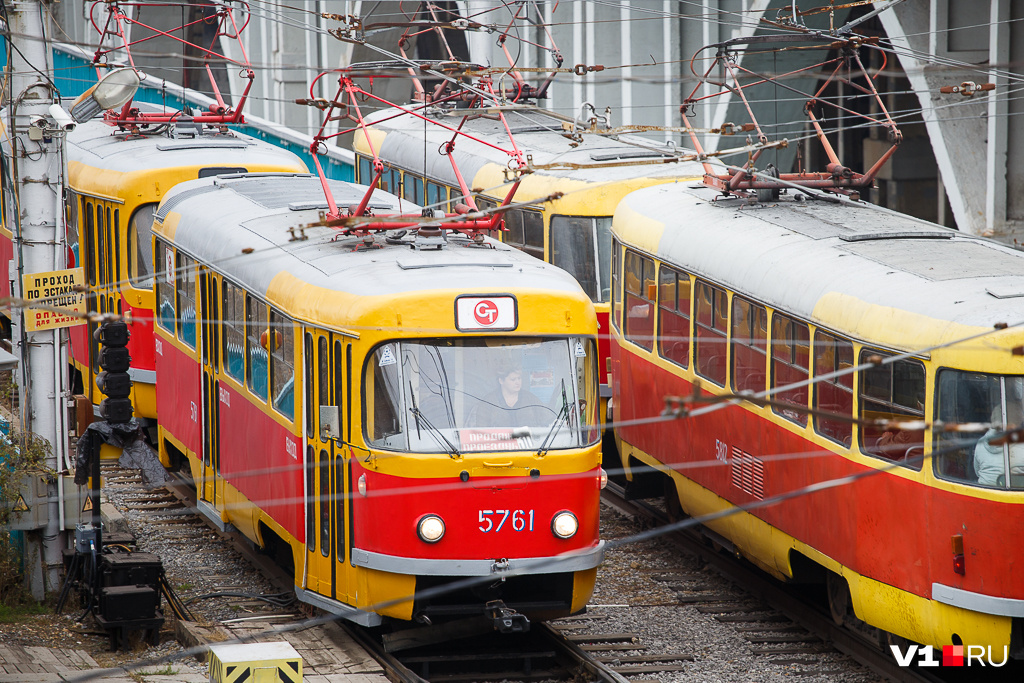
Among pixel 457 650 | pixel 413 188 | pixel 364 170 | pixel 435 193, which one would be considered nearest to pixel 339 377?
pixel 457 650

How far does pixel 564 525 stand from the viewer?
9109 mm

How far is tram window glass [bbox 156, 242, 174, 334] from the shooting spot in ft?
42.8

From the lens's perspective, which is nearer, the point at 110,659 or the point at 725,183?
the point at 110,659

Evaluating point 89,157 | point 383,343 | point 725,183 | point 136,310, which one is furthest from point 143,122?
point 383,343

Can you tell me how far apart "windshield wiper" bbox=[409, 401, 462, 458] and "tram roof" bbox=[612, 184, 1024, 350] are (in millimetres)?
2609

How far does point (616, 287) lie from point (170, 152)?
526 cm

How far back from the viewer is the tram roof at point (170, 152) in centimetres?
1524

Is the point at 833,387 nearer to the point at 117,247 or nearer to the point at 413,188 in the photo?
the point at 117,247

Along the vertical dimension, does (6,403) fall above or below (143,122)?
below

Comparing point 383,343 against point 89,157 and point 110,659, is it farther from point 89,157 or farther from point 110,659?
point 89,157

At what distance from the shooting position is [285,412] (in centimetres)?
999

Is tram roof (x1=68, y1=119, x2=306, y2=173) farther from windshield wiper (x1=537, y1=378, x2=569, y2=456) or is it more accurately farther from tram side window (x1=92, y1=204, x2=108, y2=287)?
windshield wiper (x1=537, y1=378, x2=569, y2=456)

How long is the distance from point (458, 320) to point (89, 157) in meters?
8.60

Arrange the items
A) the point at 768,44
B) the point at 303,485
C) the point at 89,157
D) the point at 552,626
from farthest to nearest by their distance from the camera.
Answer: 1. the point at 768,44
2. the point at 89,157
3. the point at 552,626
4. the point at 303,485
